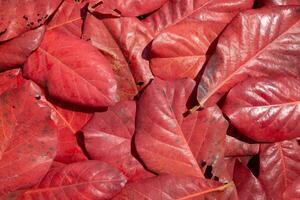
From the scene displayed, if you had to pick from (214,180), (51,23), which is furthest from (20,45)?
(214,180)

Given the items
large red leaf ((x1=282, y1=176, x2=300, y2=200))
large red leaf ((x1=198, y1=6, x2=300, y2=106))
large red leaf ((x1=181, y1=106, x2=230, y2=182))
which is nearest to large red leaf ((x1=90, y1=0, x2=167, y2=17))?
large red leaf ((x1=198, y1=6, x2=300, y2=106))

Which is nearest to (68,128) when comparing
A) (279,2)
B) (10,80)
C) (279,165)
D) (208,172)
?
(10,80)

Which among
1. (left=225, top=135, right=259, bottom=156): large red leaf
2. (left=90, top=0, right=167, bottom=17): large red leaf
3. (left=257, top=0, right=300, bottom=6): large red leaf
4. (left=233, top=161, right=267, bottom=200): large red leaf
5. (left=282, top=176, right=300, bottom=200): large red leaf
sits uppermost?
(left=90, top=0, right=167, bottom=17): large red leaf

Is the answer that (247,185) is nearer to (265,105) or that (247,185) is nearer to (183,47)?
(265,105)

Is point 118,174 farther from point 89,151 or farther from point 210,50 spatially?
point 210,50

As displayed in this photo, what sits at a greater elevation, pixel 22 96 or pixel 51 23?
pixel 51 23

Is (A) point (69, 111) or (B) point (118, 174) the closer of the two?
(B) point (118, 174)

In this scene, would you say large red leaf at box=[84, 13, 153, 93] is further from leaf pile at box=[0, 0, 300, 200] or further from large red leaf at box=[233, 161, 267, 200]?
large red leaf at box=[233, 161, 267, 200]
